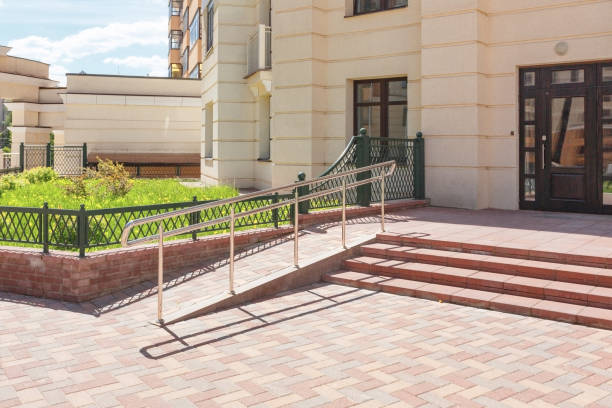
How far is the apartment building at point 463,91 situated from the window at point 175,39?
91.6 feet

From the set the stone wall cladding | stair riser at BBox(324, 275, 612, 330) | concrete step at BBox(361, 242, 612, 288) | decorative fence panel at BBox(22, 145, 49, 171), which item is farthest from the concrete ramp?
decorative fence panel at BBox(22, 145, 49, 171)

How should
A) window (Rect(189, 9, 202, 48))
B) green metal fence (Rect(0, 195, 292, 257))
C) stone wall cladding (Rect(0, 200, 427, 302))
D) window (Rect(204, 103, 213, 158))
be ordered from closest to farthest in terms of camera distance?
stone wall cladding (Rect(0, 200, 427, 302))
green metal fence (Rect(0, 195, 292, 257))
window (Rect(204, 103, 213, 158))
window (Rect(189, 9, 202, 48))

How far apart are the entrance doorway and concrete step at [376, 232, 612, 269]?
162 inches

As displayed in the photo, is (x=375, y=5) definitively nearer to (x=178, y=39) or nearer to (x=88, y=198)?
(x=88, y=198)

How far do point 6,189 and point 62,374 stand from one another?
37.9 ft

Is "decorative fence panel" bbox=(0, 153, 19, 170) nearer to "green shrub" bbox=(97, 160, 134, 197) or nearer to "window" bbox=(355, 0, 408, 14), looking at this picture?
"green shrub" bbox=(97, 160, 134, 197)

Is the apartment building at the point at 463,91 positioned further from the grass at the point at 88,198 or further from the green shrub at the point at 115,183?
the green shrub at the point at 115,183

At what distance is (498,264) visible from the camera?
7227 millimetres

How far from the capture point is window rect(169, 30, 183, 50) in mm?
40188

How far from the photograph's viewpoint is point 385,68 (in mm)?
13008

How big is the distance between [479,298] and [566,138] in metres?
5.71

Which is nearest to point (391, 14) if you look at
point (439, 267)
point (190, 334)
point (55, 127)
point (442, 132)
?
point (442, 132)

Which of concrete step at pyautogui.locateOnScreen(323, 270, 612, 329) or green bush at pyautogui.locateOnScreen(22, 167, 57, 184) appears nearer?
concrete step at pyautogui.locateOnScreen(323, 270, 612, 329)

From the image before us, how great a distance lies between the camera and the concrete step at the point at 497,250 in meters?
6.90
